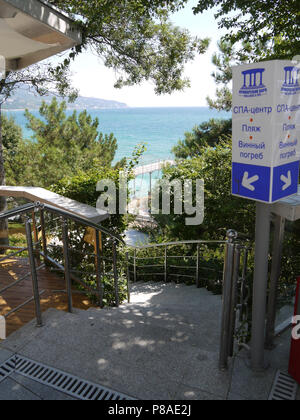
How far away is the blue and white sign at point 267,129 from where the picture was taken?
2152mm

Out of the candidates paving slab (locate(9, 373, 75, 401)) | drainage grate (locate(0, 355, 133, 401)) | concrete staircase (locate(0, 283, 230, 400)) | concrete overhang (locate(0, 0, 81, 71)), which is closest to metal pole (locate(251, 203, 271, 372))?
concrete staircase (locate(0, 283, 230, 400))

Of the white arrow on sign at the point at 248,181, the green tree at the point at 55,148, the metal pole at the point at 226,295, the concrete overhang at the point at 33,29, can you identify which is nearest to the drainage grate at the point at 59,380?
the metal pole at the point at 226,295

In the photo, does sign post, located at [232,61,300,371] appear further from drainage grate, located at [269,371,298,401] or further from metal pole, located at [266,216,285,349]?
drainage grate, located at [269,371,298,401]

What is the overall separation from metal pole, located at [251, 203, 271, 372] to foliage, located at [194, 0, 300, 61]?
5339mm

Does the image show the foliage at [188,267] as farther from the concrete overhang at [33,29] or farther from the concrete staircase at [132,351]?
the concrete overhang at [33,29]

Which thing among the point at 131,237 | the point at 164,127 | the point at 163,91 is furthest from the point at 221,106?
the point at 164,127

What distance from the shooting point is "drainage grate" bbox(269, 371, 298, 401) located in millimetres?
2291

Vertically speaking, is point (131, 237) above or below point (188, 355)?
Answer: below

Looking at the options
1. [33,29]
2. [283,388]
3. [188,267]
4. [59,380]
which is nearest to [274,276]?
[283,388]

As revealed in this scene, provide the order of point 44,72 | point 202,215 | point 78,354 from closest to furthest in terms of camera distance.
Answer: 1. point 78,354
2. point 202,215
3. point 44,72

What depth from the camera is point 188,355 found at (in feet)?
9.09

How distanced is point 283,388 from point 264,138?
1.66m
